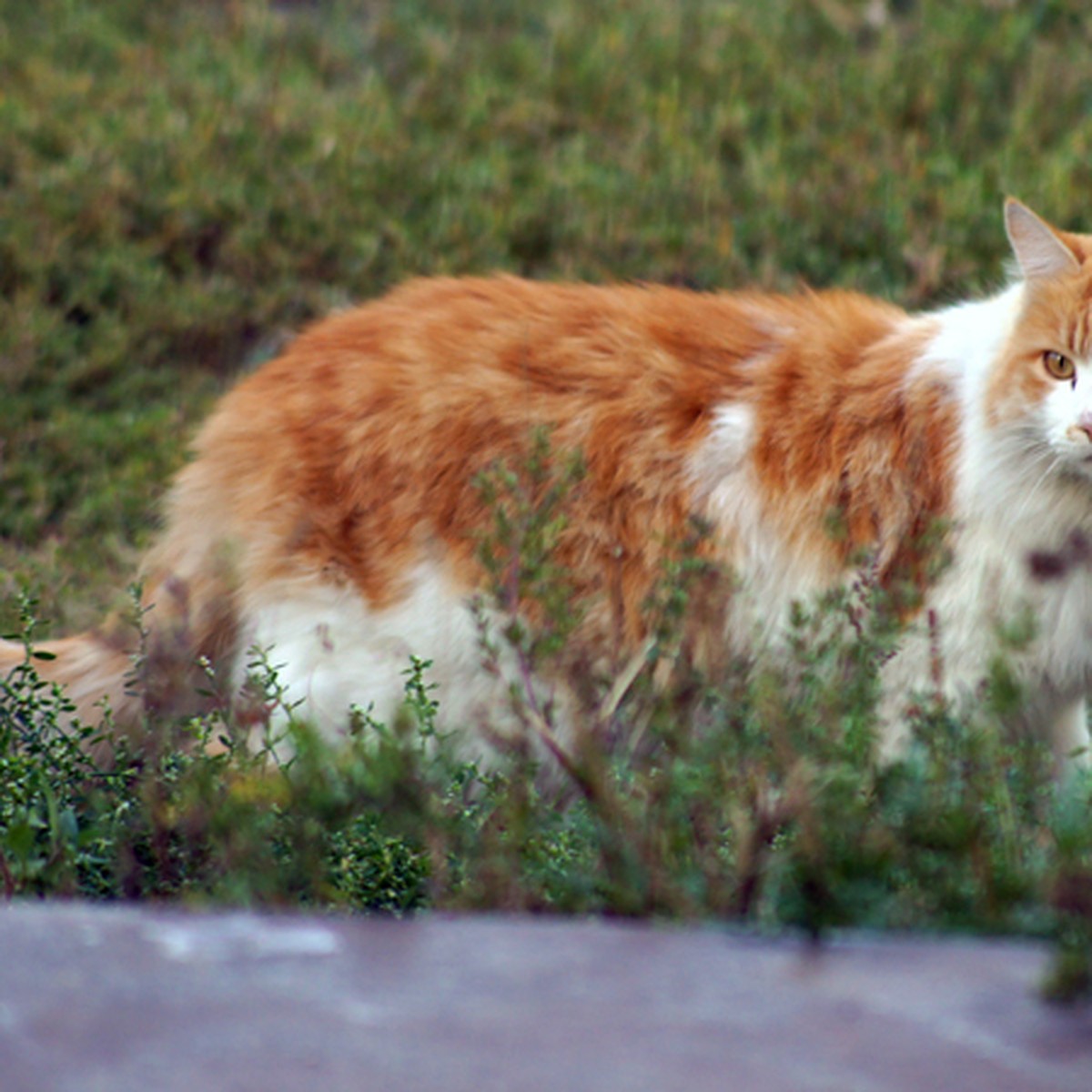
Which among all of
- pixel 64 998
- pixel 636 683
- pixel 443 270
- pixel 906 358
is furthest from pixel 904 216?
pixel 64 998

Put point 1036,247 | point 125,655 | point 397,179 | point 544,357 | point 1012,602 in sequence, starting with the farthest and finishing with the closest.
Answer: point 397,179 → point 544,357 → point 125,655 → point 1036,247 → point 1012,602

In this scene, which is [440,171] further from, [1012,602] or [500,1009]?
[500,1009]

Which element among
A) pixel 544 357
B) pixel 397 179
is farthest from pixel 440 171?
pixel 544 357

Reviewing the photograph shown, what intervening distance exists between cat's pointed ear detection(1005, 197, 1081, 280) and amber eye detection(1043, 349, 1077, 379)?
20cm

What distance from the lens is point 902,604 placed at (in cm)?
296

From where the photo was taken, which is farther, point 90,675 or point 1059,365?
point 90,675

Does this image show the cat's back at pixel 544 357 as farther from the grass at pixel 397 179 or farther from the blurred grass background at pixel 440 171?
the blurred grass background at pixel 440 171

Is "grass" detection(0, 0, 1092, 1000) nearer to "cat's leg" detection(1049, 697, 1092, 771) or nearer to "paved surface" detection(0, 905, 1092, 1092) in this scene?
"cat's leg" detection(1049, 697, 1092, 771)

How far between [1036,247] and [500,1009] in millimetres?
2276

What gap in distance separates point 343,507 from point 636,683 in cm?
105

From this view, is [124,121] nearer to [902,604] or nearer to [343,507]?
[343,507]

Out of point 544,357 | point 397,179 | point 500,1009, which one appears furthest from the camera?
point 397,179

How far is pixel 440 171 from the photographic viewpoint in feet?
21.7

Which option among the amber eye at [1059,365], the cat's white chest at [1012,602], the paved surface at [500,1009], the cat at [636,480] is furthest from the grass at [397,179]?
the paved surface at [500,1009]
